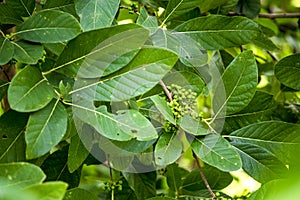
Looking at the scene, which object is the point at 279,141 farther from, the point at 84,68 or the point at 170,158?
the point at 84,68

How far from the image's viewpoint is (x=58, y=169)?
908 mm

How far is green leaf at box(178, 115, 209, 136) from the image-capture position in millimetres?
745

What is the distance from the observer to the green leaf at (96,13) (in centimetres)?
73

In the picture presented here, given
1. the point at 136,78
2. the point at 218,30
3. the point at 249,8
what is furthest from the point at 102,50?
the point at 249,8

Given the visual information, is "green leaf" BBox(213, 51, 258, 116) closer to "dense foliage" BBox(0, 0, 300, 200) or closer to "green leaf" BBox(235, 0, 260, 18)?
"dense foliage" BBox(0, 0, 300, 200)

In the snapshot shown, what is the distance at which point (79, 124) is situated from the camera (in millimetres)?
734

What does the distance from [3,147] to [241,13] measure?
698 millimetres

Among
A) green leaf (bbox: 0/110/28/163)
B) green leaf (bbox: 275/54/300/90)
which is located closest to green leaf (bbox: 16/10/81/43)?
green leaf (bbox: 0/110/28/163)

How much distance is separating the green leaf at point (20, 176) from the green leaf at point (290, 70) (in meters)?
0.58

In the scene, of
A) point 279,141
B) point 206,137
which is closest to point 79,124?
point 206,137

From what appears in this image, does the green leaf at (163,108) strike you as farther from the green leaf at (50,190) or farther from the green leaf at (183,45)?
the green leaf at (50,190)

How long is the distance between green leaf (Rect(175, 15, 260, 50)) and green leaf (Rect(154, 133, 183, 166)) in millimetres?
193

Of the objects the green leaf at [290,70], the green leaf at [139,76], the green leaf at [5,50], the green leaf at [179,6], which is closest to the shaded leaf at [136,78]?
the green leaf at [139,76]

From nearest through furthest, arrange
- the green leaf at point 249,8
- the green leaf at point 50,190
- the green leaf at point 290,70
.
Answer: the green leaf at point 50,190
the green leaf at point 290,70
the green leaf at point 249,8
